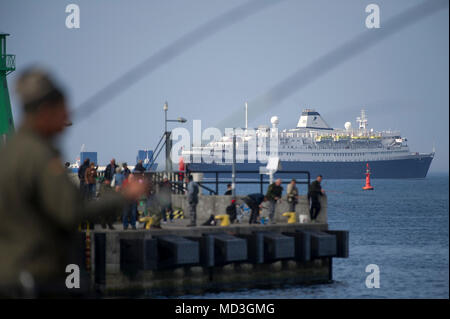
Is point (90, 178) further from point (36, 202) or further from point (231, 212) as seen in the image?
point (36, 202)

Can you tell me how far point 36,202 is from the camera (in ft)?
9.28

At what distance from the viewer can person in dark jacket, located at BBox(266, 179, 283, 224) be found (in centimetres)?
2289

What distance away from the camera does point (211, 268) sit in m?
20.9

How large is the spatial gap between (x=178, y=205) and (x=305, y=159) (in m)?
131

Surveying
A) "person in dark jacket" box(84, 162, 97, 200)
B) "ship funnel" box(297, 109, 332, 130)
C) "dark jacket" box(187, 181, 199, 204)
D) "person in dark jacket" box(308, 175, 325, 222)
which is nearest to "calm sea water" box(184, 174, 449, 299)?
"person in dark jacket" box(308, 175, 325, 222)

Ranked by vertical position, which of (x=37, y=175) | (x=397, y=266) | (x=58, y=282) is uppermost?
(x=37, y=175)

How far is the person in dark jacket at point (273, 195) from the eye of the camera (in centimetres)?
2289

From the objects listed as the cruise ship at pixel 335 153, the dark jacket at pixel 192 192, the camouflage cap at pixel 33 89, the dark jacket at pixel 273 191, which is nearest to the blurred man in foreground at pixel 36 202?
the camouflage cap at pixel 33 89

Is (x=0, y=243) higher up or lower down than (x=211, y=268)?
higher up

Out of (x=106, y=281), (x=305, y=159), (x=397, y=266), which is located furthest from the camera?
(x=305, y=159)

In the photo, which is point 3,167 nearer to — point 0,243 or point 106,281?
point 0,243

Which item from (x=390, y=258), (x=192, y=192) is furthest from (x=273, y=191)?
(x=390, y=258)

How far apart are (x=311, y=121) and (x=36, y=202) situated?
18163cm
